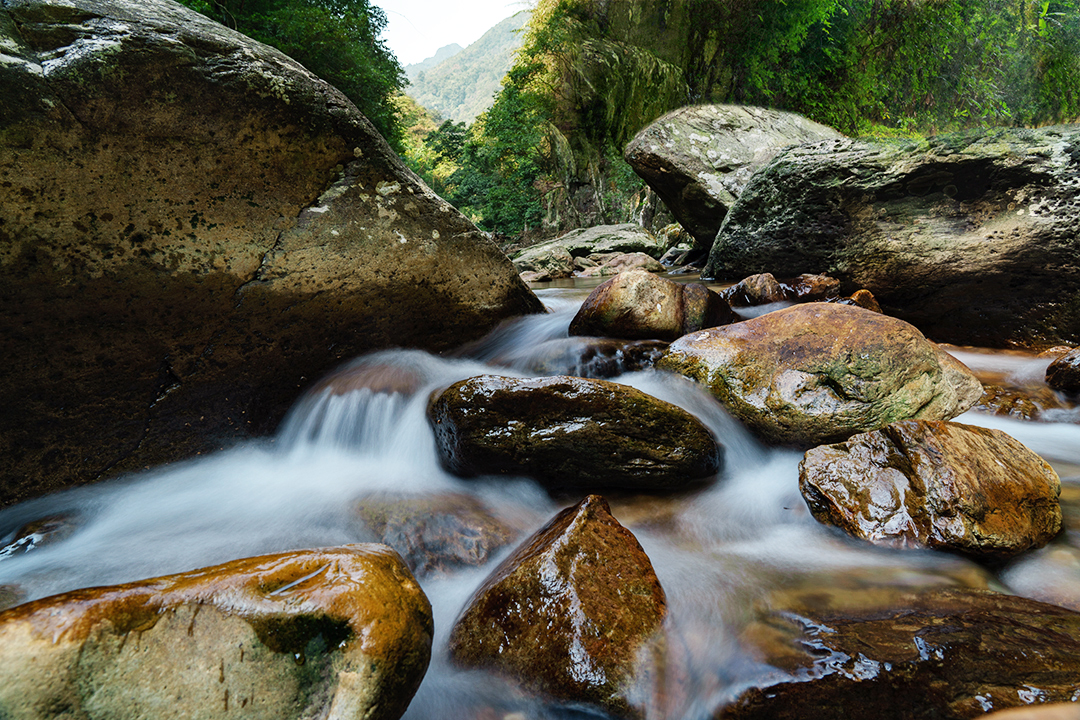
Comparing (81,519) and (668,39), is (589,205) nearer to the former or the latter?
(668,39)

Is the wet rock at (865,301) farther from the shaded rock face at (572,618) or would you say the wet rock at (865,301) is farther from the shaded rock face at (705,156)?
the shaded rock face at (572,618)

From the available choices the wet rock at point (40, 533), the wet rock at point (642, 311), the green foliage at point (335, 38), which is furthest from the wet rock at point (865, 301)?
the green foliage at point (335, 38)

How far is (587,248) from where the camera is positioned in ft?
41.1

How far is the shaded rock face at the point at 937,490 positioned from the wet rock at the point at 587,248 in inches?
370

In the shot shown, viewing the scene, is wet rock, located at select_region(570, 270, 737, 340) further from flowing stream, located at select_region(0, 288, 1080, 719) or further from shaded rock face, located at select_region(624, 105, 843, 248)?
shaded rock face, located at select_region(624, 105, 843, 248)

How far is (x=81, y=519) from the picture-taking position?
224 cm

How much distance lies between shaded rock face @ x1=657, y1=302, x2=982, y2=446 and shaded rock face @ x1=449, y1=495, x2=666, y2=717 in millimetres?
1357

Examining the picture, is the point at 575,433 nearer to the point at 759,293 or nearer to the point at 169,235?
the point at 169,235

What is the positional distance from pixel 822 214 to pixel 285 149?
5068 mm

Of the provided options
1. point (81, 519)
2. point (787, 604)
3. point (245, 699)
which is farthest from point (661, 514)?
point (81, 519)

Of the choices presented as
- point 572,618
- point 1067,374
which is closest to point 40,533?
point 572,618

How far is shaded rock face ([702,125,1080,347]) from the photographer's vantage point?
12.2 ft

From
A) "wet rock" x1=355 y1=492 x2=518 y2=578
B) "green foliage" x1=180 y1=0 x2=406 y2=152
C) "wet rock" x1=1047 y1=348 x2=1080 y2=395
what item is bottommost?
"wet rock" x1=355 y1=492 x2=518 y2=578

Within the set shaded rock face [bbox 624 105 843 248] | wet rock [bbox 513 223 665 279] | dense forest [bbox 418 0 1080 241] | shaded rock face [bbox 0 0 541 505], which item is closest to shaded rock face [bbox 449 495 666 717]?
shaded rock face [bbox 0 0 541 505]
